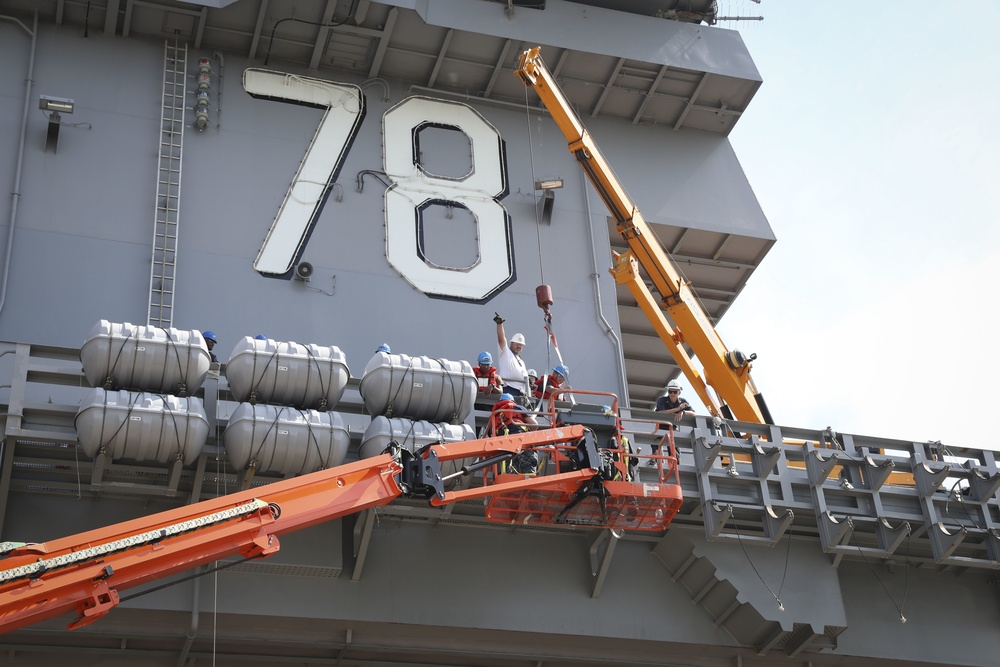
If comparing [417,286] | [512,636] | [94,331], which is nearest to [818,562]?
[512,636]

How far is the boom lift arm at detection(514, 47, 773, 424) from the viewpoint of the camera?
63.0 ft

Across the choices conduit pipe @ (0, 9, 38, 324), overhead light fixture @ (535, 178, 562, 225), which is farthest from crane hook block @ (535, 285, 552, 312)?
conduit pipe @ (0, 9, 38, 324)

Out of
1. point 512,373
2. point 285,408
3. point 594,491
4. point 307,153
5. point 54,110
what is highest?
point 307,153

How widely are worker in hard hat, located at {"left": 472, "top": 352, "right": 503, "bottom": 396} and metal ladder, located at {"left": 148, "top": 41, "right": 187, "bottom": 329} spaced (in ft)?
15.1

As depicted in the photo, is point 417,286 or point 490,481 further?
point 417,286

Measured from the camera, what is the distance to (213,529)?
1052 cm

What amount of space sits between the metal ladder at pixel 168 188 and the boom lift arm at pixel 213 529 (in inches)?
242

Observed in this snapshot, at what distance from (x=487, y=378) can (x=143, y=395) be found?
482 centimetres

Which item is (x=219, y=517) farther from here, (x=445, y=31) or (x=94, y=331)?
(x=445, y=31)

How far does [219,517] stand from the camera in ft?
34.5

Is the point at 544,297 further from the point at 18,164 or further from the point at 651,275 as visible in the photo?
the point at 18,164

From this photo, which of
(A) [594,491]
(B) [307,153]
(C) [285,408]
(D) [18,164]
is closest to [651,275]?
(B) [307,153]

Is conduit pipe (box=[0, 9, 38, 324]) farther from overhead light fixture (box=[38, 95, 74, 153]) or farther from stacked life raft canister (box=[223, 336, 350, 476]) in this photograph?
stacked life raft canister (box=[223, 336, 350, 476])

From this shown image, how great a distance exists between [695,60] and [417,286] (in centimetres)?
709
